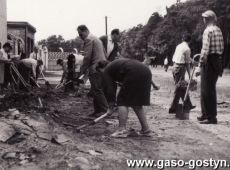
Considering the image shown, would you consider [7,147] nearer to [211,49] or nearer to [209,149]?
[209,149]

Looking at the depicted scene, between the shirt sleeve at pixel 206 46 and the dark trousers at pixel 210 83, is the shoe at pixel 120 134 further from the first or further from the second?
the shirt sleeve at pixel 206 46

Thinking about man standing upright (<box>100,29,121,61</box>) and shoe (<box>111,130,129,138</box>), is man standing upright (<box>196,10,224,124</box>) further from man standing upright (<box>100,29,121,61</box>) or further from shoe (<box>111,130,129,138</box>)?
man standing upright (<box>100,29,121,61</box>)

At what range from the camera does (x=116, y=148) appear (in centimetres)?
641

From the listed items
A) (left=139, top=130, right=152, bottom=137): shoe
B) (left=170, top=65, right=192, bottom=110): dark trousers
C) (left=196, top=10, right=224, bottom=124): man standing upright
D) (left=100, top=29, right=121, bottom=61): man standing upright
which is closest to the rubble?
(left=139, top=130, right=152, bottom=137): shoe

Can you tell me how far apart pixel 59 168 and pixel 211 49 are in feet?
14.8

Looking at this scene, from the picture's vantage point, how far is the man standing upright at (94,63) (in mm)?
9820

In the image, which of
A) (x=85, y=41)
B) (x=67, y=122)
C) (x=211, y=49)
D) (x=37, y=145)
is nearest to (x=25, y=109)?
(x=67, y=122)

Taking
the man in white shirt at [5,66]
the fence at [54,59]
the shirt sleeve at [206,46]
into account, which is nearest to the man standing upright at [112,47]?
the shirt sleeve at [206,46]

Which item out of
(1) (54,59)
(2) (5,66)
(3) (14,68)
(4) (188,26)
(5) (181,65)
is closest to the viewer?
(5) (181,65)

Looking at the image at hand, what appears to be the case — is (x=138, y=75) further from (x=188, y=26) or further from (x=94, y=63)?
(x=188, y=26)

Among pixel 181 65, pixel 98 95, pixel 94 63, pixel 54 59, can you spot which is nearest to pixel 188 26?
pixel 54 59

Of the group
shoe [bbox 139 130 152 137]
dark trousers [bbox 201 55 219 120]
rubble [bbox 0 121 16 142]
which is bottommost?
shoe [bbox 139 130 152 137]

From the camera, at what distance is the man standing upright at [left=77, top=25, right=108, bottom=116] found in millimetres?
9820

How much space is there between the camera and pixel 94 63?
32.5 feet
